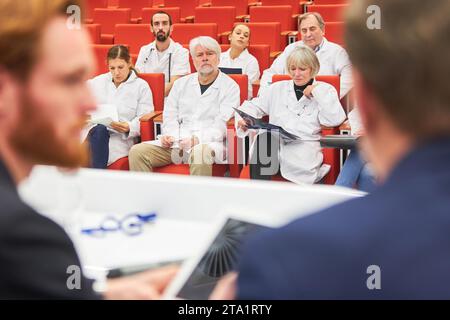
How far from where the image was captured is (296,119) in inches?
105

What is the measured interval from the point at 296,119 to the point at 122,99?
0.77 meters

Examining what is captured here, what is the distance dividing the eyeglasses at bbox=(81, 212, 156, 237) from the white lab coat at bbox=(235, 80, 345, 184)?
139 cm

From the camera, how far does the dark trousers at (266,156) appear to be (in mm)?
2521

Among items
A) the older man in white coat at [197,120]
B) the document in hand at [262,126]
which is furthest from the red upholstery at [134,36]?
the document in hand at [262,126]

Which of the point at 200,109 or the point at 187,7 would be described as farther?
the point at 187,7

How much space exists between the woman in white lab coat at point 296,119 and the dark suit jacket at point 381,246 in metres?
2.00

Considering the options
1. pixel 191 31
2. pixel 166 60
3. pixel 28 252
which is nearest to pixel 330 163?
pixel 166 60

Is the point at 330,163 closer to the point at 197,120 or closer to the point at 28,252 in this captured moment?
the point at 197,120

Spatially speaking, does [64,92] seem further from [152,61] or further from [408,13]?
[152,61]

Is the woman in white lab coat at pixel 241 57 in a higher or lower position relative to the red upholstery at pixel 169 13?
lower

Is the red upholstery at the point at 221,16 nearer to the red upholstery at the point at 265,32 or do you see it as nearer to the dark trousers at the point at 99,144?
the red upholstery at the point at 265,32
